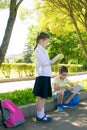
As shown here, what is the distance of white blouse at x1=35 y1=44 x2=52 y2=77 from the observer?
7203 millimetres

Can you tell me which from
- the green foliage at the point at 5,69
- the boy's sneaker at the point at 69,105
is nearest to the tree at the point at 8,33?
the boy's sneaker at the point at 69,105

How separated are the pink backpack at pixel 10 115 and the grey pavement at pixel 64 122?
4.6 inches

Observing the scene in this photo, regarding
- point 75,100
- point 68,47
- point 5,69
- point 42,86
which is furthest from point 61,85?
point 68,47

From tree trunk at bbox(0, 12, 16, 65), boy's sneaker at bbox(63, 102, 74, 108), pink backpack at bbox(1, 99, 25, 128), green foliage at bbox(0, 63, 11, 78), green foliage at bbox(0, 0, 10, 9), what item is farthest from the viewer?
green foliage at bbox(0, 63, 11, 78)

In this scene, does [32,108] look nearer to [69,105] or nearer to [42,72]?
[42,72]

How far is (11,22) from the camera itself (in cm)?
873

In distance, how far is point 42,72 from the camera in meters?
7.29

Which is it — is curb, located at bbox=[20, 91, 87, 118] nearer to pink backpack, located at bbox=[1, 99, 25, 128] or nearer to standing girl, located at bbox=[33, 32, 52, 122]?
standing girl, located at bbox=[33, 32, 52, 122]

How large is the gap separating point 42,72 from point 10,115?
1126 mm

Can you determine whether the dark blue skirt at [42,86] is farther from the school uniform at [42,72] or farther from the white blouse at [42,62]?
the white blouse at [42,62]

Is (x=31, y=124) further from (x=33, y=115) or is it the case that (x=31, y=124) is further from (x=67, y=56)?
(x=67, y=56)

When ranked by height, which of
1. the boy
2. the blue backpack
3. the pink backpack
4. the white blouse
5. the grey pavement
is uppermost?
the white blouse

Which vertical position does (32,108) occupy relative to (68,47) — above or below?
below

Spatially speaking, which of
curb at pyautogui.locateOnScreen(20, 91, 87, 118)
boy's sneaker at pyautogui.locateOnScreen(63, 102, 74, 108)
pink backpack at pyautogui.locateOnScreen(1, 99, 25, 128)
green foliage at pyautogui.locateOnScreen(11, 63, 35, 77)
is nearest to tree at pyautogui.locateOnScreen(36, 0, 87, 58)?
boy's sneaker at pyautogui.locateOnScreen(63, 102, 74, 108)
